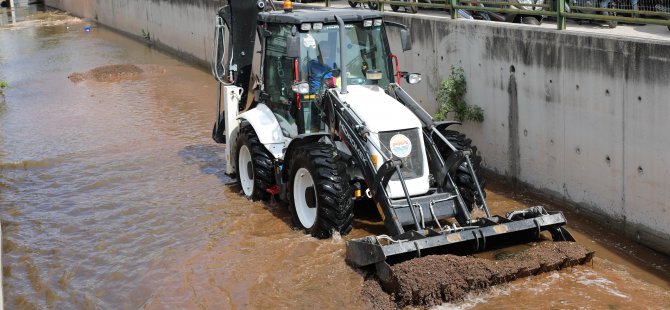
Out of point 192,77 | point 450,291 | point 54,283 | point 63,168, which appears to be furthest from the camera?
point 192,77

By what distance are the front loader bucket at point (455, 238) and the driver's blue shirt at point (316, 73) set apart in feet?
7.68

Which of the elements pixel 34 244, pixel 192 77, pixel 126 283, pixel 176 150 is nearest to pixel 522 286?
pixel 126 283

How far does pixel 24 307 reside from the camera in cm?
827

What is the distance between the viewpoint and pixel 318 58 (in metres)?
9.84

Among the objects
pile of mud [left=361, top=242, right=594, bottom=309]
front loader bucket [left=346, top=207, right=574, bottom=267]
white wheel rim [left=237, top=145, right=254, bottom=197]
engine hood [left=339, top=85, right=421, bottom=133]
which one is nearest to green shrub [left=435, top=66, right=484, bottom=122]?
engine hood [left=339, top=85, right=421, bottom=133]

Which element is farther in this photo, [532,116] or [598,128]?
[532,116]

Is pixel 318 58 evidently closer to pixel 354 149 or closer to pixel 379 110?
pixel 379 110

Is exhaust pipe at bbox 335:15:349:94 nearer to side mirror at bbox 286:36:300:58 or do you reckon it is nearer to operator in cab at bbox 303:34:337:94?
operator in cab at bbox 303:34:337:94

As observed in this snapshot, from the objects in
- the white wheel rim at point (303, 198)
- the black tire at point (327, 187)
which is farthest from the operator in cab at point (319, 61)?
the white wheel rim at point (303, 198)

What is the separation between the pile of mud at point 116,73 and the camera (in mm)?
22562

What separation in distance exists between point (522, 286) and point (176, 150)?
809 cm

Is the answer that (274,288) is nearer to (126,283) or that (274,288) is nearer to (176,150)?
(126,283)

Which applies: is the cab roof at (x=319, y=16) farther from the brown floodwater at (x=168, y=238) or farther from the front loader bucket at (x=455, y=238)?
the front loader bucket at (x=455, y=238)

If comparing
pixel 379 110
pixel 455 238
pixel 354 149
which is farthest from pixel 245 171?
pixel 455 238
